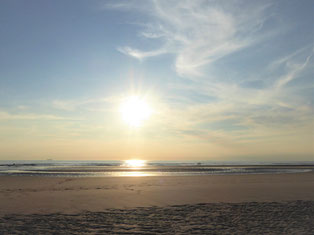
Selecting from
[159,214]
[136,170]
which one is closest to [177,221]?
[159,214]

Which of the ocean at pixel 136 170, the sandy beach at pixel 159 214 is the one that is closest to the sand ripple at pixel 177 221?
the sandy beach at pixel 159 214

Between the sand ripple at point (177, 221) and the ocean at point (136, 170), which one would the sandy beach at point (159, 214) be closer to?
the sand ripple at point (177, 221)

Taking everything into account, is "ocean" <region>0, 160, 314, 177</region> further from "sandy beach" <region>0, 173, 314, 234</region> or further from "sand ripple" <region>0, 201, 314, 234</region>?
"sand ripple" <region>0, 201, 314, 234</region>

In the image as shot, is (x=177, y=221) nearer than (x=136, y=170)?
Yes

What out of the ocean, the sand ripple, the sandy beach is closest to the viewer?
the sand ripple

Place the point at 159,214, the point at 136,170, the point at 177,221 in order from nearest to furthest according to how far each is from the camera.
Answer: the point at 177,221, the point at 159,214, the point at 136,170

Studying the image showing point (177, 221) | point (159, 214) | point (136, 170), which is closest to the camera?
point (177, 221)

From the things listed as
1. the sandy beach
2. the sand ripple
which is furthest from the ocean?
the sand ripple

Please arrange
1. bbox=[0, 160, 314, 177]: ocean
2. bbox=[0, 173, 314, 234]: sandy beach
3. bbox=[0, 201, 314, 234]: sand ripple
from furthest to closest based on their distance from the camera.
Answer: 1. bbox=[0, 160, 314, 177]: ocean
2. bbox=[0, 173, 314, 234]: sandy beach
3. bbox=[0, 201, 314, 234]: sand ripple

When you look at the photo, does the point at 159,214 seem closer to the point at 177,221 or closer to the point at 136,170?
the point at 177,221

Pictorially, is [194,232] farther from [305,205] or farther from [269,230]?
[305,205]

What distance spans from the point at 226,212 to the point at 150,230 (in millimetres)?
5084

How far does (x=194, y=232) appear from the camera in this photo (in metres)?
10.4

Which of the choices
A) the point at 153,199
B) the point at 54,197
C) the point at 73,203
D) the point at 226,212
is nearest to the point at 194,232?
the point at 226,212
